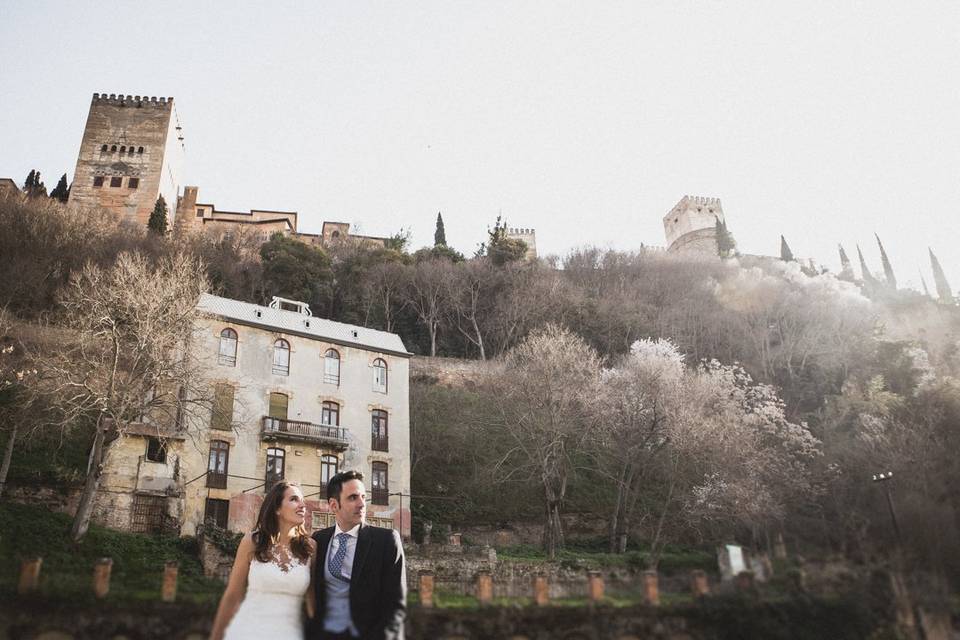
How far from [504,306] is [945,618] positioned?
2925cm

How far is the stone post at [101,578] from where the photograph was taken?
6312 millimetres

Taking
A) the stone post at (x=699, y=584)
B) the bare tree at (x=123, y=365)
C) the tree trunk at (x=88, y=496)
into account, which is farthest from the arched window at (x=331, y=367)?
the stone post at (x=699, y=584)

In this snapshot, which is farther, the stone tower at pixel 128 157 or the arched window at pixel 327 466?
the stone tower at pixel 128 157

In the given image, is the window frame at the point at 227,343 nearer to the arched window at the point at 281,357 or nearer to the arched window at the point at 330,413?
the arched window at the point at 281,357

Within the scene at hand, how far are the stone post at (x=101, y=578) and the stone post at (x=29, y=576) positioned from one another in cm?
48

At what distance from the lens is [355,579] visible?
491 cm

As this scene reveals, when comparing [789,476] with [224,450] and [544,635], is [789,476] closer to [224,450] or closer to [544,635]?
[544,635]

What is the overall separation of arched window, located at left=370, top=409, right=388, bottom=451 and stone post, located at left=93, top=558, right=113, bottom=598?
1683 cm

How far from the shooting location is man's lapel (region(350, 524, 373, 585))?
493cm

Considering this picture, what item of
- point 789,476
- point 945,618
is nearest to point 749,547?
point 945,618

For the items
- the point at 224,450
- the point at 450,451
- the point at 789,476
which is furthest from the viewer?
the point at 450,451

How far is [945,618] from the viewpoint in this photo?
6.99 metres

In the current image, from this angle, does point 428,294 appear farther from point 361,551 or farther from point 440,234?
point 361,551

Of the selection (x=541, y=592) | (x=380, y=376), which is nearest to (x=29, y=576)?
(x=541, y=592)
